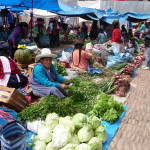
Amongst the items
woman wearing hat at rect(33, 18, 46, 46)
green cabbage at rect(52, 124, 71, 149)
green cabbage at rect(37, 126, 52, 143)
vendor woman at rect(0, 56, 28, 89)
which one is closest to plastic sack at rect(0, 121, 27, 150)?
green cabbage at rect(37, 126, 52, 143)

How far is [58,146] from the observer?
2.64m

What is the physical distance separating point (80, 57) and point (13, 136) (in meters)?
4.02

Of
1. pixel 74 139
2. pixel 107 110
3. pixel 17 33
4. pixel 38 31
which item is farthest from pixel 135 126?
pixel 38 31

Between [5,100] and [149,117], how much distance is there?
10.6ft

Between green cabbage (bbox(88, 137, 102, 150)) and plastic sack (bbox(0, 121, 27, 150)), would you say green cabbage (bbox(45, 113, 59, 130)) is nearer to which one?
plastic sack (bbox(0, 121, 27, 150))

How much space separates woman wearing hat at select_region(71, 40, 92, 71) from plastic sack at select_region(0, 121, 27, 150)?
394cm

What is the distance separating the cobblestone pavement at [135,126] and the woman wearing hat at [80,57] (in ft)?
5.88

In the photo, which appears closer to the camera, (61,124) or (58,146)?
(58,146)

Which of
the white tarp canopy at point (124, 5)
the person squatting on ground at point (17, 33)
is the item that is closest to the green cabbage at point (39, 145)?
the person squatting on ground at point (17, 33)

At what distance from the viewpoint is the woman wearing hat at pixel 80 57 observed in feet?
20.4

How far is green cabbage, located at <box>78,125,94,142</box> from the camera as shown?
279 centimetres

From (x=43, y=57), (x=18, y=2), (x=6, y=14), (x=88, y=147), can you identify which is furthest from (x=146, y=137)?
(x=6, y=14)

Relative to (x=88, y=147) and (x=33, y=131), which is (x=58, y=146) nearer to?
(x=88, y=147)

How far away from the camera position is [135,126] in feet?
13.5
